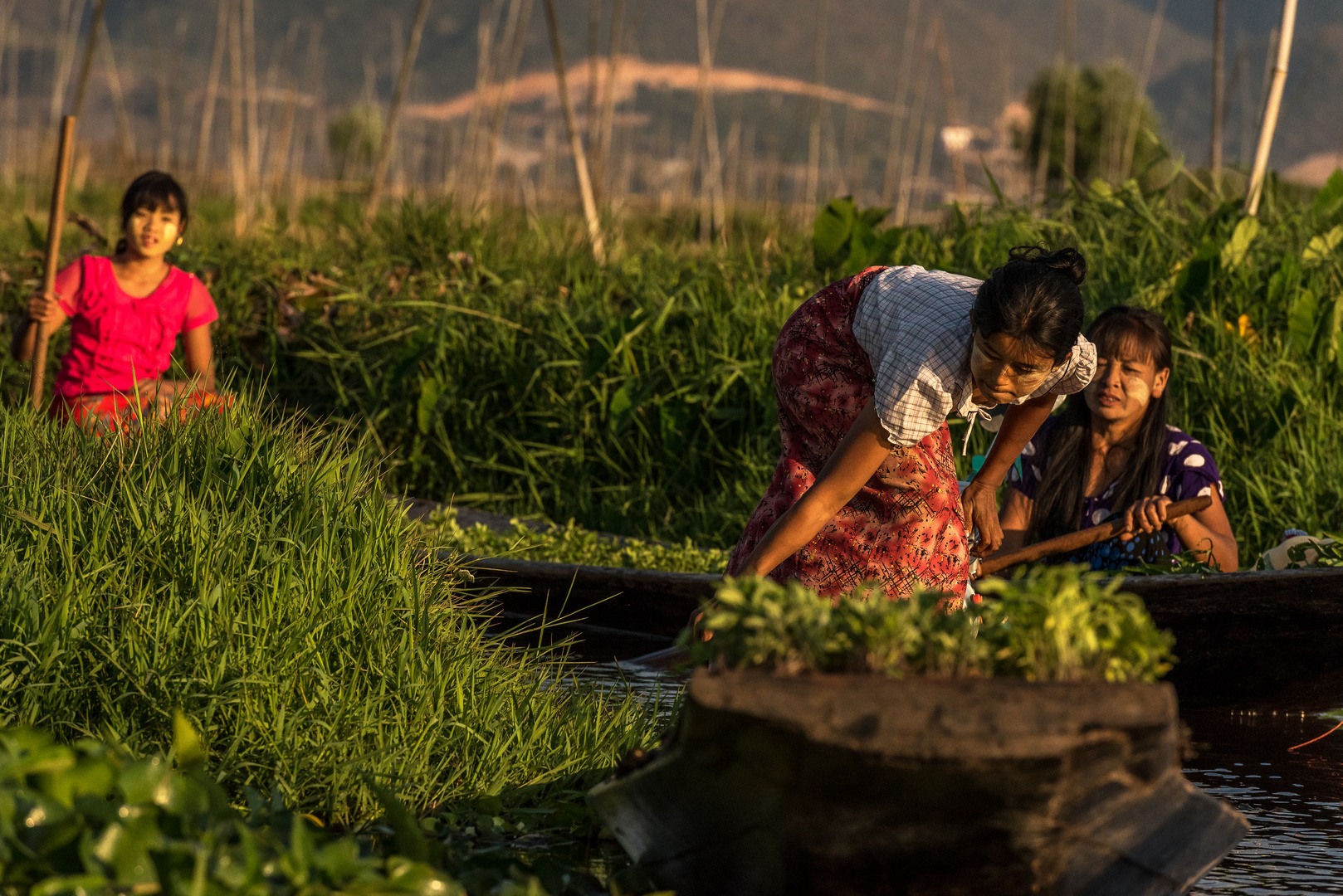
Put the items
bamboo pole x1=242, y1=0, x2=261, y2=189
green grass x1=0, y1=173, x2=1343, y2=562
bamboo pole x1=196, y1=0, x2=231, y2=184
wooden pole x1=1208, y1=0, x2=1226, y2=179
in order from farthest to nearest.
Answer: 1. bamboo pole x1=196, y1=0, x2=231, y2=184
2. bamboo pole x1=242, y1=0, x2=261, y2=189
3. wooden pole x1=1208, y1=0, x2=1226, y2=179
4. green grass x1=0, y1=173, x2=1343, y2=562

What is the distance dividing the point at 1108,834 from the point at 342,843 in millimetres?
920

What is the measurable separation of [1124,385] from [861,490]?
1.27 meters

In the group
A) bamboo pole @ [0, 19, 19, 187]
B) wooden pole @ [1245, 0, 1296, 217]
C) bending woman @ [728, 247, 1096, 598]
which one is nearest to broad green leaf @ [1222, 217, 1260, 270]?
wooden pole @ [1245, 0, 1296, 217]

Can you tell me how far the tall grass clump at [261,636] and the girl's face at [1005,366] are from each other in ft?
3.32

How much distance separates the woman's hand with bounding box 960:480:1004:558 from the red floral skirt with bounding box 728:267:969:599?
223 mm

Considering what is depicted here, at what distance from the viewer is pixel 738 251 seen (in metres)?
6.76

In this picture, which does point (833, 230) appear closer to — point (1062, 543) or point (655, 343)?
point (655, 343)

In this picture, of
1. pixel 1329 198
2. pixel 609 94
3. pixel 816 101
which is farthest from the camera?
pixel 816 101

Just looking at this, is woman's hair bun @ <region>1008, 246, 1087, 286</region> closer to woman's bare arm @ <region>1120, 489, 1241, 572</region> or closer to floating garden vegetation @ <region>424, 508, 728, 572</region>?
woman's bare arm @ <region>1120, 489, 1241, 572</region>

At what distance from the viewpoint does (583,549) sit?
15.9 ft

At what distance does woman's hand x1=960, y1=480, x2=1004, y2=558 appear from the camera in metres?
2.96

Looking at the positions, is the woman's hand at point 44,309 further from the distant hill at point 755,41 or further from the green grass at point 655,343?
the distant hill at point 755,41

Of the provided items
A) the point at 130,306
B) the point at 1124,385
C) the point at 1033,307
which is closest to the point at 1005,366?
the point at 1033,307

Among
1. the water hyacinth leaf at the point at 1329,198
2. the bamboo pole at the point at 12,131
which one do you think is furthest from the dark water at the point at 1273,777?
the bamboo pole at the point at 12,131
